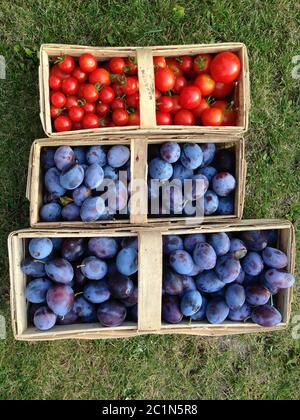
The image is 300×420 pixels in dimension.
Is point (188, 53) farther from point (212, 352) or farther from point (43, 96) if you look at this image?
point (212, 352)

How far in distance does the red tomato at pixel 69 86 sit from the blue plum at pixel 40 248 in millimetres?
654

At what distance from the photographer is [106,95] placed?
1.94 metres

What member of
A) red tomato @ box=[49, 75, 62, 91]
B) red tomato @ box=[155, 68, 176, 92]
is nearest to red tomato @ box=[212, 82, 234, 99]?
red tomato @ box=[155, 68, 176, 92]

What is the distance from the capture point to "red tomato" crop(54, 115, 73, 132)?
1.92m

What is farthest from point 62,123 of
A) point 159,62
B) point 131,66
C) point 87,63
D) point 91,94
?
point 159,62

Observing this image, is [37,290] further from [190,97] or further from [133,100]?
[190,97]

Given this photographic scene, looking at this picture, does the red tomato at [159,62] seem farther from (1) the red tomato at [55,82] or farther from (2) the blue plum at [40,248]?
(2) the blue plum at [40,248]

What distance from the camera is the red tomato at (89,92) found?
1.92 metres

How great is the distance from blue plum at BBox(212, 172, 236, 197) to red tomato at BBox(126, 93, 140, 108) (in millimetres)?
473

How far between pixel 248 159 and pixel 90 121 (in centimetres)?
92

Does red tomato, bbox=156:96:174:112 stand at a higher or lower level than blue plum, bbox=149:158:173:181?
higher

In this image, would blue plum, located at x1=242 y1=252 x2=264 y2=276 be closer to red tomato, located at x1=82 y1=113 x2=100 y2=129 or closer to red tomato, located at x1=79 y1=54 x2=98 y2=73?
red tomato, located at x1=82 y1=113 x2=100 y2=129

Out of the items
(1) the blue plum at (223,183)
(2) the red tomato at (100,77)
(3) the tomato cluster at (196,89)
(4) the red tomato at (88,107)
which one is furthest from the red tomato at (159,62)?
(1) the blue plum at (223,183)

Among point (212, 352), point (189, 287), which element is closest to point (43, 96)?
point (189, 287)
